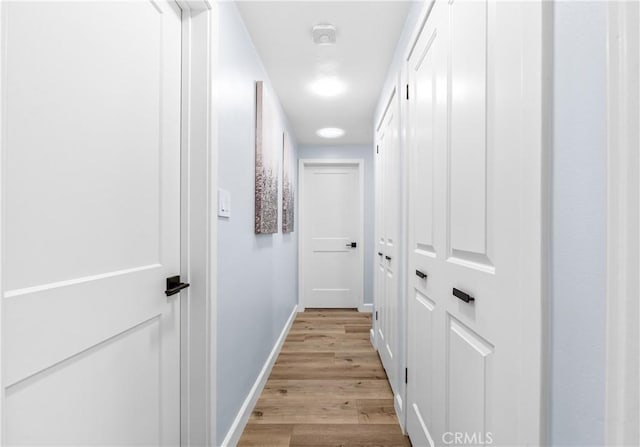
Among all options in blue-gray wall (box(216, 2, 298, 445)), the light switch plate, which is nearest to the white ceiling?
blue-gray wall (box(216, 2, 298, 445))

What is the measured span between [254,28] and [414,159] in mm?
1230

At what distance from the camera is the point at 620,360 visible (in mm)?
437

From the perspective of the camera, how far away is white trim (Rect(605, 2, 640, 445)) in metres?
0.42

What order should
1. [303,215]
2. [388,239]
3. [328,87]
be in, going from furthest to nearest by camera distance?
1. [303,215]
2. [328,87]
3. [388,239]

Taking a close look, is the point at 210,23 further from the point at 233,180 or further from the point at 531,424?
the point at 531,424

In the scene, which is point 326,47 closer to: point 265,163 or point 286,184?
point 265,163

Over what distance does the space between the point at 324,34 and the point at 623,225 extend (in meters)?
1.89

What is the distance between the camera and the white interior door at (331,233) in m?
4.57

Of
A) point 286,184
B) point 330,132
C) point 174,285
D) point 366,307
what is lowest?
point 366,307

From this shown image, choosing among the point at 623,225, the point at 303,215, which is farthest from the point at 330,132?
the point at 623,225

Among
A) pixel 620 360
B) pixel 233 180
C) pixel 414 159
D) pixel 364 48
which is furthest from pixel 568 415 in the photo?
pixel 364 48

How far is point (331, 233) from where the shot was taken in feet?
15.0

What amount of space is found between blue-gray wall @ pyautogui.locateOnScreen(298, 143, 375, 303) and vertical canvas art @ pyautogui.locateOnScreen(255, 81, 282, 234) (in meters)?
1.77

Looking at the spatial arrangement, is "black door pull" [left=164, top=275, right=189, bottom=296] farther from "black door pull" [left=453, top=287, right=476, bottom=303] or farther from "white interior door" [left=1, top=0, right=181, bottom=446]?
"black door pull" [left=453, top=287, right=476, bottom=303]
